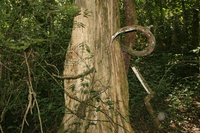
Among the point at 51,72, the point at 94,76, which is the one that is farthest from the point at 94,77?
the point at 51,72

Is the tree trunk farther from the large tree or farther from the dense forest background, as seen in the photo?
the dense forest background

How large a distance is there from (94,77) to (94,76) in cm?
2

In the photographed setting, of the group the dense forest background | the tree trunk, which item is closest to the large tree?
the tree trunk

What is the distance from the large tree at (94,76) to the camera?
3.26 metres

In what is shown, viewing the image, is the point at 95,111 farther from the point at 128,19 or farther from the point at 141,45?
the point at 141,45

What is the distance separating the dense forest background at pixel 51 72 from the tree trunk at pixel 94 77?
0.79ft

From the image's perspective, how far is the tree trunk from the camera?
3260 millimetres

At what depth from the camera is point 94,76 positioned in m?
3.45

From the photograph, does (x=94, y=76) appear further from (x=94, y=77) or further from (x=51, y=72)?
(x=51, y=72)

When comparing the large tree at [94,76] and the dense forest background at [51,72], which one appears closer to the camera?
the dense forest background at [51,72]

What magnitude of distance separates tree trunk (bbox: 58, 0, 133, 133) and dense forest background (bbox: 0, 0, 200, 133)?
240 millimetres

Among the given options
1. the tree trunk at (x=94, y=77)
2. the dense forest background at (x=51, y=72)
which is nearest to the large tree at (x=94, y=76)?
the tree trunk at (x=94, y=77)

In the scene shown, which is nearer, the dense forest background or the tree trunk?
the dense forest background

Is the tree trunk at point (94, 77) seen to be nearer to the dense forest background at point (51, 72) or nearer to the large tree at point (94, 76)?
the large tree at point (94, 76)
